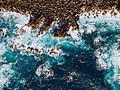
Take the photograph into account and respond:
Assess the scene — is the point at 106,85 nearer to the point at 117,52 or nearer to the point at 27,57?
the point at 117,52

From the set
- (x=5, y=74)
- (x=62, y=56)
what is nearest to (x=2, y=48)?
(x=5, y=74)

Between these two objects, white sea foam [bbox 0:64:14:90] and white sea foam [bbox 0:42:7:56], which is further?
white sea foam [bbox 0:42:7:56]

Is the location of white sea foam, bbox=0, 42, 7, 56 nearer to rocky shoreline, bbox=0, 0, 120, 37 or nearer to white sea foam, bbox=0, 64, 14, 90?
white sea foam, bbox=0, 64, 14, 90

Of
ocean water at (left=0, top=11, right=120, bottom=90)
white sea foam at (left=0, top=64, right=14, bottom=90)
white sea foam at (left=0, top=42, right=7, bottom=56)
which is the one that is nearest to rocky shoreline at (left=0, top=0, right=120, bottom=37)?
ocean water at (left=0, top=11, right=120, bottom=90)

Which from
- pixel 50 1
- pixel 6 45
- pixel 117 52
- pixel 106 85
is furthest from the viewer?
pixel 50 1

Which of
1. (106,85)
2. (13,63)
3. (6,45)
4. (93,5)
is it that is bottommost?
(106,85)

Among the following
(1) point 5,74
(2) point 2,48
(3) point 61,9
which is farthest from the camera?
(3) point 61,9

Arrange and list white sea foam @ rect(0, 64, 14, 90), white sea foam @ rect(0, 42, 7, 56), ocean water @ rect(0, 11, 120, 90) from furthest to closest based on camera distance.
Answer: white sea foam @ rect(0, 42, 7, 56)
white sea foam @ rect(0, 64, 14, 90)
ocean water @ rect(0, 11, 120, 90)

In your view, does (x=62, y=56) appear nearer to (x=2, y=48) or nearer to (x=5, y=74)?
(x=5, y=74)

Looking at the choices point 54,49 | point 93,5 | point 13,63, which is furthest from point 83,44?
point 13,63
